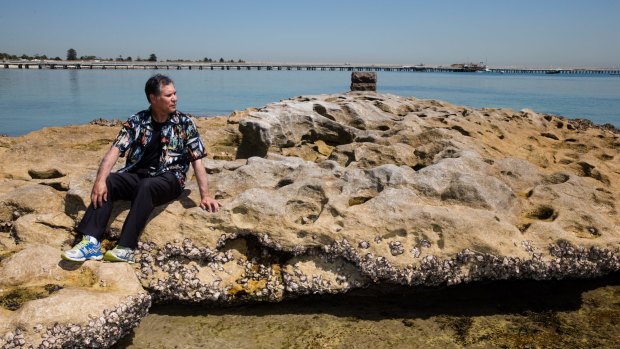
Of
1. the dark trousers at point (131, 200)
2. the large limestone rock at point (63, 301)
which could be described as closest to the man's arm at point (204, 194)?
the dark trousers at point (131, 200)

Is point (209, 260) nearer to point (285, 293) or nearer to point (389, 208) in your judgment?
point (285, 293)

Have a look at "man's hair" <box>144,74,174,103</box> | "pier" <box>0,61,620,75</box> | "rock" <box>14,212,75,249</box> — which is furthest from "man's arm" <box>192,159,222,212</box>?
"pier" <box>0,61,620,75</box>

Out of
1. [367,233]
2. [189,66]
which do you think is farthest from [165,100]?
[189,66]

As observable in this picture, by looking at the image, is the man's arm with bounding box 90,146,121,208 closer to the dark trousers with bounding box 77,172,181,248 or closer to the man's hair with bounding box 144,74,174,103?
the dark trousers with bounding box 77,172,181,248

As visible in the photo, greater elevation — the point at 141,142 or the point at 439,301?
the point at 141,142

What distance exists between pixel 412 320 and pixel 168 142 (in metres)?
3.07

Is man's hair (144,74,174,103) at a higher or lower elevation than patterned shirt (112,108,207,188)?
higher

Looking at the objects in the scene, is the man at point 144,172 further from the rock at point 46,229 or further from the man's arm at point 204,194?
the rock at point 46,229

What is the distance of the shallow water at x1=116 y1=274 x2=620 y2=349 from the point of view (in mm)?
4309

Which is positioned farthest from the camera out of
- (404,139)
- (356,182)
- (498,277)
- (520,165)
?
(404,139)

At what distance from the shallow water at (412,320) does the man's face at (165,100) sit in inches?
77.0

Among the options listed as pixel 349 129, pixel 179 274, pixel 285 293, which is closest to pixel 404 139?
pixel 349 129

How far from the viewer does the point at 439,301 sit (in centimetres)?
503

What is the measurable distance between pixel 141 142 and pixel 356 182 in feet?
7.65
